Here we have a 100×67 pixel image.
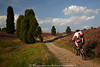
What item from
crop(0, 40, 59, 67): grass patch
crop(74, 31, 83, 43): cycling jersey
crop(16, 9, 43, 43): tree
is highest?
crop(16, 9, 43, 43): tree

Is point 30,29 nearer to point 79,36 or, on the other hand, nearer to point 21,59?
point 79,36

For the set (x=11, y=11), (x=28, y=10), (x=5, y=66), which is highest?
(x=11, y=11)

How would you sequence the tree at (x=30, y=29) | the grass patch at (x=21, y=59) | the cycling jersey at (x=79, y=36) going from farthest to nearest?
the tree at (x=30, y=29) < the cycling jersey at (x=79, y=36) < the grass patch at (x=21, y=59)

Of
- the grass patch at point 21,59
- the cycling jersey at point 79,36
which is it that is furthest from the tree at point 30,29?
the cycling jersey at point 79,36

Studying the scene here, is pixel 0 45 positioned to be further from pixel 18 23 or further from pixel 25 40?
pixel 18 23

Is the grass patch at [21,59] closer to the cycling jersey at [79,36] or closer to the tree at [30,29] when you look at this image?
the cycling jersey at [79,36]

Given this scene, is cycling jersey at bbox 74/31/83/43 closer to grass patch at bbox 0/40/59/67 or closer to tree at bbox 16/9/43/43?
grass patch at bbox 0/40/59/67

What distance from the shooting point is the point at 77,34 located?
23.5 ft

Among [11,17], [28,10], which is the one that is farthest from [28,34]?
[11,17]

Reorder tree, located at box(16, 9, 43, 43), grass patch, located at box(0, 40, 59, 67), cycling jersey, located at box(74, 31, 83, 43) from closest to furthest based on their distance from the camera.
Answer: grass patch, located at box(0, 40, 59, 67), cycling jersey, located at box(74, 31, 83, 43), tree, located at box(16, 9, 43, 43)

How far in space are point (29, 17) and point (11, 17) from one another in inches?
1256

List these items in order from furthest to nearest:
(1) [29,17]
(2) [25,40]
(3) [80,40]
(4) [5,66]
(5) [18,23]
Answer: (5) [18,23] < (1) [29,17] < (2) [25,40] < (3) [80,40] < (4) [5,66]

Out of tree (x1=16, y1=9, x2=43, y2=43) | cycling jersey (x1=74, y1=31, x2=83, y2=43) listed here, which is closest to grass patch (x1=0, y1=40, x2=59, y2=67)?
cycling jersey (x1=74, y1=31, x2=83, y2=43)

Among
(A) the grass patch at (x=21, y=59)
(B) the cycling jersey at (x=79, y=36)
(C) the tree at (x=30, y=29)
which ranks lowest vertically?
(A) the grass patch at (x=21, y=59)
